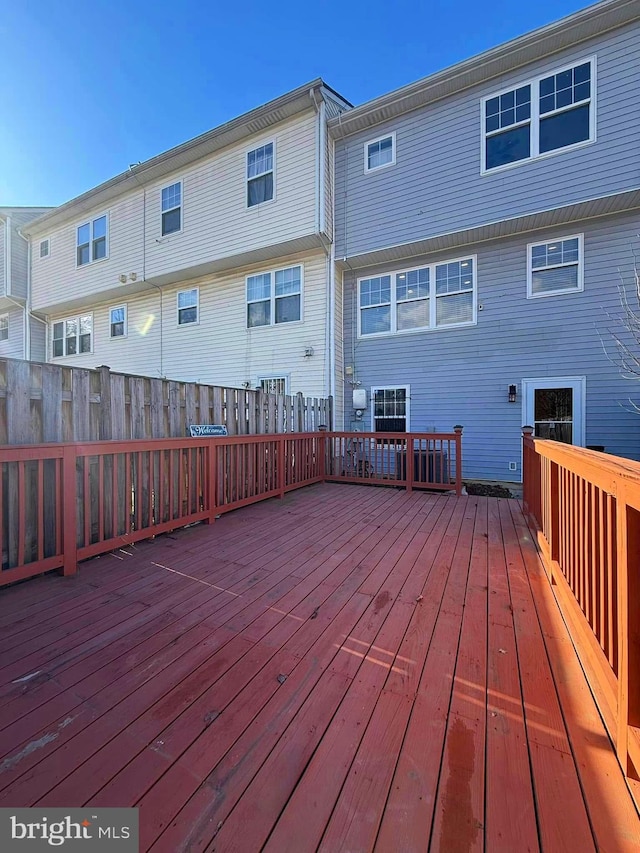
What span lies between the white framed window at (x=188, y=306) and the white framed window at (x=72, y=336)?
3.74 metres

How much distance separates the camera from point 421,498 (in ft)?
17.3

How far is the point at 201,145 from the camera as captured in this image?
8102 millimetres

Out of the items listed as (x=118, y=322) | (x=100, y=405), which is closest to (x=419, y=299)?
(x=100, y=405)

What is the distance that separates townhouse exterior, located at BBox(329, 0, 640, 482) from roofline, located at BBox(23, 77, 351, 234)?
29.9 inches

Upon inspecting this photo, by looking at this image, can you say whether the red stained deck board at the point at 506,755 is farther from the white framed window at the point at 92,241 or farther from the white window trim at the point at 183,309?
the white framed window at the point at 92,241

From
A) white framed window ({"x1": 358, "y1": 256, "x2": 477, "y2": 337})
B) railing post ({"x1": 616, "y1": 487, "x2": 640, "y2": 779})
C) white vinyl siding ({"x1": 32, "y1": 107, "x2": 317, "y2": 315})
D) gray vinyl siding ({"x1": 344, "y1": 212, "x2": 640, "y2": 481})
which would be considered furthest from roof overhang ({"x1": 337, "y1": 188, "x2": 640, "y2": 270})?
railing post ({"x1": 616, "y1": 487, "x2": 640, "y2": 779})

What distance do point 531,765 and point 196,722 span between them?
1.15 m

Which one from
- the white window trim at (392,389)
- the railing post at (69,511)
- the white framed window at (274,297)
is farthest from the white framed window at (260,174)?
the railing post at (69,511)

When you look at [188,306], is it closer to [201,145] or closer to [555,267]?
[201,145]

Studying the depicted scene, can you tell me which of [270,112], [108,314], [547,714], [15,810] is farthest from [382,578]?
[108,314]

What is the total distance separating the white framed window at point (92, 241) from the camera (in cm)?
1016

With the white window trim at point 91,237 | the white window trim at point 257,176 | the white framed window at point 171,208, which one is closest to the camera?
the white window trim at point 257,176

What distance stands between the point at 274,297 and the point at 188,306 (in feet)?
8.79

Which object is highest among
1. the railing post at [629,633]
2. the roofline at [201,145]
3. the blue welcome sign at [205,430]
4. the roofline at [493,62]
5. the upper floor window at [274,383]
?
the roofline at [201,145]
